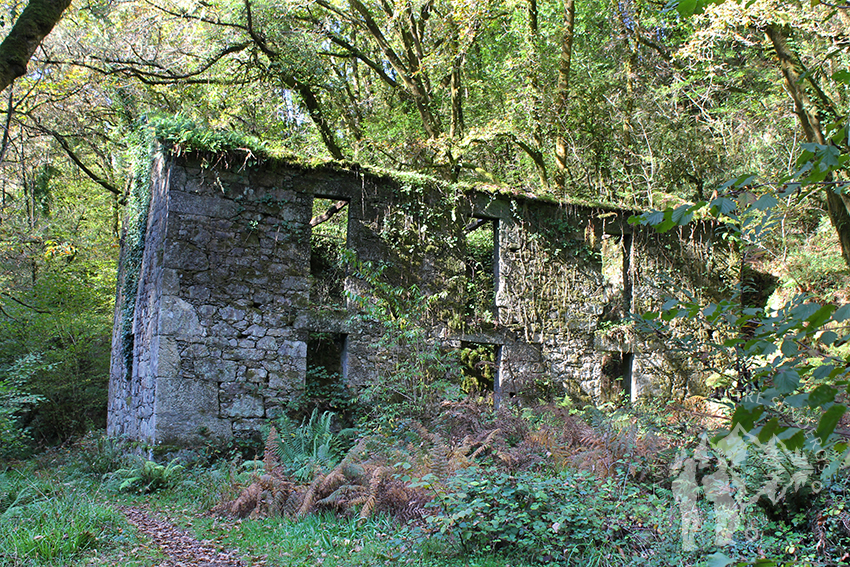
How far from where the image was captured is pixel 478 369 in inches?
378

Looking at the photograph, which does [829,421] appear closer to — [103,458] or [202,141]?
[202,141]

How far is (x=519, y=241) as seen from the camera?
9.57 m

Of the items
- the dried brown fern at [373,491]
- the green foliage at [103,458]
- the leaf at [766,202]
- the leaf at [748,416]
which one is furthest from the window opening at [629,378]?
the leaf at [748,416]

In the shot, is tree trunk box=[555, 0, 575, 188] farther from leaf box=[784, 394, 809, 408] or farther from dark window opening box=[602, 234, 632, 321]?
leaf box=[784, 394, 809, 408]

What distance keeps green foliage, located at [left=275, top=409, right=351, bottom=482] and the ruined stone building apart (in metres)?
0.79

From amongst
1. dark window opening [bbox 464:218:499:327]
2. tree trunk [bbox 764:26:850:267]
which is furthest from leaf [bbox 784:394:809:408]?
tree trunk [bbox 764:26:850:267]

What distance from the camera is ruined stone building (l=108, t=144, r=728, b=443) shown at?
764 cm

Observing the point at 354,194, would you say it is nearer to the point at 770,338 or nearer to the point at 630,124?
the point at 630,124

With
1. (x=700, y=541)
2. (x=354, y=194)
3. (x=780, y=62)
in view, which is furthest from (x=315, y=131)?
(x=700, y=541)

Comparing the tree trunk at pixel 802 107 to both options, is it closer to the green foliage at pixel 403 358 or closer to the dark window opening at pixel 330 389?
the green foliage at pixel 403 358

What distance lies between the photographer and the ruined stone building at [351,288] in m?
7.64

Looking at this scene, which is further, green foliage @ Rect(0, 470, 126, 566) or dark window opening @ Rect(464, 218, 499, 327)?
dark window opening @ Rect(464, 218, 499, 327)

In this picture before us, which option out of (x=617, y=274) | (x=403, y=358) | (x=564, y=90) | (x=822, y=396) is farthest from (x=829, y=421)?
(x=564, y=90)

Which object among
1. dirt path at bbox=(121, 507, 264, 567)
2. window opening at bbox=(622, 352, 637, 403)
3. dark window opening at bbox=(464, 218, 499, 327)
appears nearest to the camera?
dirt path at bbox=(121, 507, 264, 567)
